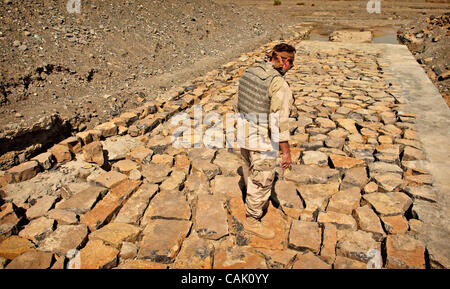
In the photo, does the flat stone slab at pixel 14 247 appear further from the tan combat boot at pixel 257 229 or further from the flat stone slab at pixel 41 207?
the tan combat boot at pixel 257 229

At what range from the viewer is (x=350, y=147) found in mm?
3668

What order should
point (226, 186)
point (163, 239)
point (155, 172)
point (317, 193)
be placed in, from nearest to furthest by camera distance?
1. point (163, 239)
2. point (317, 193)
3. point (226, 186)
4. point (155, 172)

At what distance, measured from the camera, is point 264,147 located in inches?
91.1

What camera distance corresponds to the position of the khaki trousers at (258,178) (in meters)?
2.35

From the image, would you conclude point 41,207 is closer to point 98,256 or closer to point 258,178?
point 98,256

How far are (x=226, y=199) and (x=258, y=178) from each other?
65cm

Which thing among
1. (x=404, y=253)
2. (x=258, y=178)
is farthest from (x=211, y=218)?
(x=404, y=253)

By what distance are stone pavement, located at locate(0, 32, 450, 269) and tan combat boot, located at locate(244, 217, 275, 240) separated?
0.18ft

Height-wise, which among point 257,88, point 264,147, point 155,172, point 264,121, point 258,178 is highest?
point 257,88

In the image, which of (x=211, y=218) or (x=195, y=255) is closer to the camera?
(x=195, y=255)

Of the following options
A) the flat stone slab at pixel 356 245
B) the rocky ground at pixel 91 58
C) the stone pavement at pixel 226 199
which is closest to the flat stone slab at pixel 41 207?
the stone pavement at pixel 226 199
